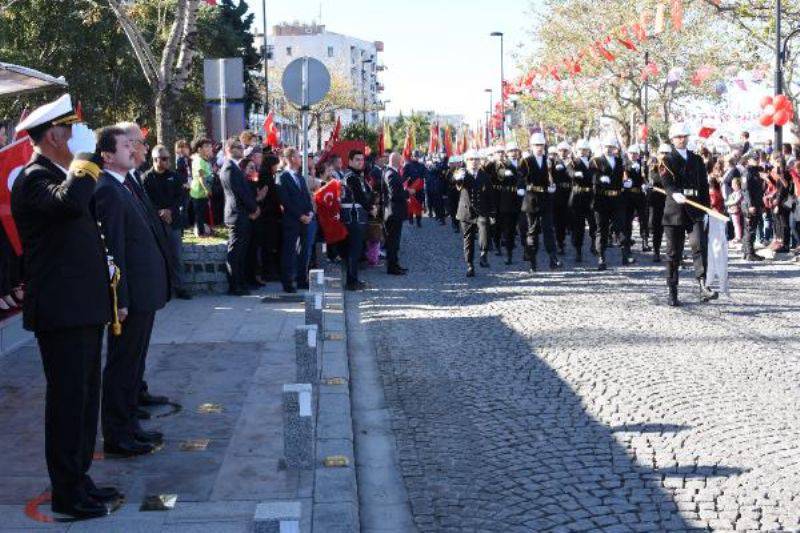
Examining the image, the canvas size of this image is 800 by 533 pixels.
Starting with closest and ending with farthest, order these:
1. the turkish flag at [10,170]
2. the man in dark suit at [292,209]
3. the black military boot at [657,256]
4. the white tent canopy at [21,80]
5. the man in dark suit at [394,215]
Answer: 1. the white tent canopy at [21,80]
2. the turkish flag at [10,170]
3. the man in dark suit at [292,209]
4. the man in dark suit at [394,215]
5. the black military boot at [657,256]

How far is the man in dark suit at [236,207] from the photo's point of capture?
1312cm

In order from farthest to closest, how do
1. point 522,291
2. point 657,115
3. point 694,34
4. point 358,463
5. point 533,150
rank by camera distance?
point 657,115, point 694,34, point 533,150, point 522,291, point 358,463

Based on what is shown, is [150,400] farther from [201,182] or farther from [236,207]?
[201,182]

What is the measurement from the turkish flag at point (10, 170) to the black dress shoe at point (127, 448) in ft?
9.90

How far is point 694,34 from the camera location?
39.2m

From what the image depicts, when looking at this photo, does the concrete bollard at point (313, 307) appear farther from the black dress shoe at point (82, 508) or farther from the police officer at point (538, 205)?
the police officer at point (538, 205)

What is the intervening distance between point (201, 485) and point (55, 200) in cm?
176

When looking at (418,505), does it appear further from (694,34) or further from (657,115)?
(657,115)

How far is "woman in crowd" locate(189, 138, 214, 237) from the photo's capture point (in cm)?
1636

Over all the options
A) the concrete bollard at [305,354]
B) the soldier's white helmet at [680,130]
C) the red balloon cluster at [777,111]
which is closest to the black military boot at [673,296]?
the soldier's white helmet at [680,130]

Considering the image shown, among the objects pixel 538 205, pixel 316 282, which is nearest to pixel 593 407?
pixel 316 282

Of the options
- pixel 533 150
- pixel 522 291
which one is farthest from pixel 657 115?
pixel 522 291

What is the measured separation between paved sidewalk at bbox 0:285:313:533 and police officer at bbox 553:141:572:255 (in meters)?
8.43

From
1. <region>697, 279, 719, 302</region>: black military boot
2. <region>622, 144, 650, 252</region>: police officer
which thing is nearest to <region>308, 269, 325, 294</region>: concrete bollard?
<region>697, 279, 719, 302</region>: black military boot
